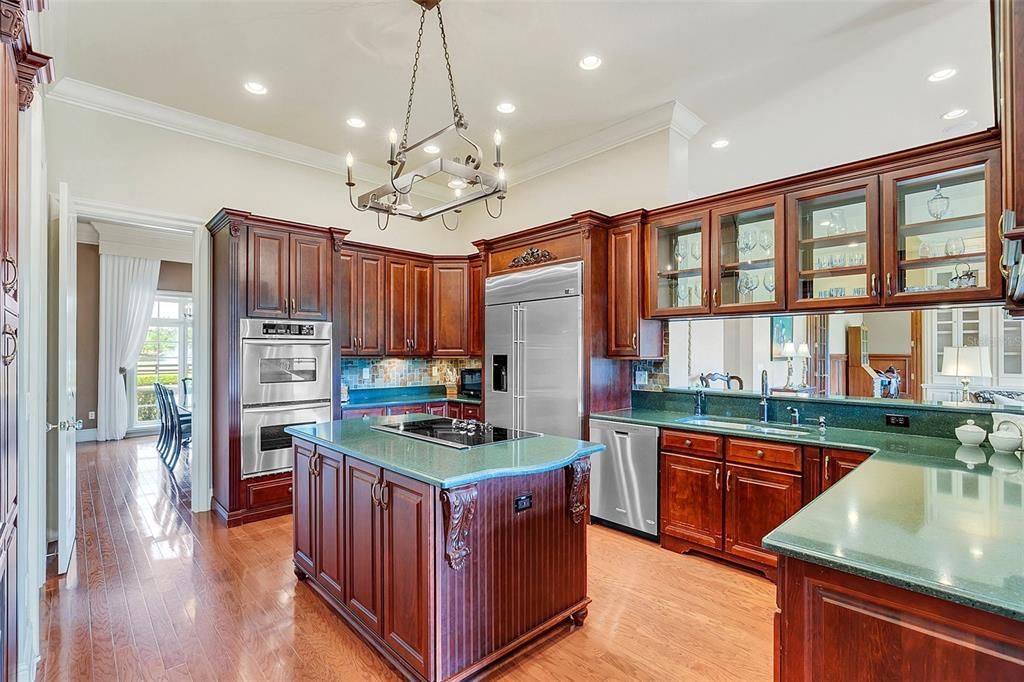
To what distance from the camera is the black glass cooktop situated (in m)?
2.61

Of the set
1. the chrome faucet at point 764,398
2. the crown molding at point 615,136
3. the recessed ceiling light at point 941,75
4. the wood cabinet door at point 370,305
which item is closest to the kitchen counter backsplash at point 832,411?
the chrome faucet at point 764,398

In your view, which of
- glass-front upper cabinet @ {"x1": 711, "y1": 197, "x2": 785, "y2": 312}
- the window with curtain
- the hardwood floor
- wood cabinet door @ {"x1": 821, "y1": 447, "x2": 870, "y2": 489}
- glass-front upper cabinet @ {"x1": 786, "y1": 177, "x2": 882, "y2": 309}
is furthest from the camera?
the window with curtain

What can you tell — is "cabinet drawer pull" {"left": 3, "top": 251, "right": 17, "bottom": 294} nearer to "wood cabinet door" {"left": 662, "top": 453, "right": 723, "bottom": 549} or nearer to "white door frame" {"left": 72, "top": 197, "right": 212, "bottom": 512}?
"white door frame" {"left": 72, "top": 197, "right": 212, "bottom": 512}

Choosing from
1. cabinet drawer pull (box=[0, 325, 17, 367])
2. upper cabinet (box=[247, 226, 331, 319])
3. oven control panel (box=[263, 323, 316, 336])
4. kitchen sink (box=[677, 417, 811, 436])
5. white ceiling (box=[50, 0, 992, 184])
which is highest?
white ceiling (box=[50, 0, 992, 184])

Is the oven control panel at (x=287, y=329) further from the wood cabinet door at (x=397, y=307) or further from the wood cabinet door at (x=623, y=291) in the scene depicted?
the wood cabinet door at (x=623, y=291)

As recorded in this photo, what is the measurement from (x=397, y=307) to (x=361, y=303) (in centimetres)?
41

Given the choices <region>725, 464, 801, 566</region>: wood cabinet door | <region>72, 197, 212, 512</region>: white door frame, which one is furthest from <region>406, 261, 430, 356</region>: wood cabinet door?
<region>725, 464, 801, 566</region>: wood cabinet door

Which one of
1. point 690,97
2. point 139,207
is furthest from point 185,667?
point 690,97

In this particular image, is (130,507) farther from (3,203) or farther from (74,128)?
(3,203)

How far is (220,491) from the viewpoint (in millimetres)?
4168

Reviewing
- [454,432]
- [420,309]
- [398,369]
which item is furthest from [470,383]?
[454,432]

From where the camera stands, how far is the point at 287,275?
4.23 m

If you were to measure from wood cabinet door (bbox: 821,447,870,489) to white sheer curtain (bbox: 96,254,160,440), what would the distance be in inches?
354

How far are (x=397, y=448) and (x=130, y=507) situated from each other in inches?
143
